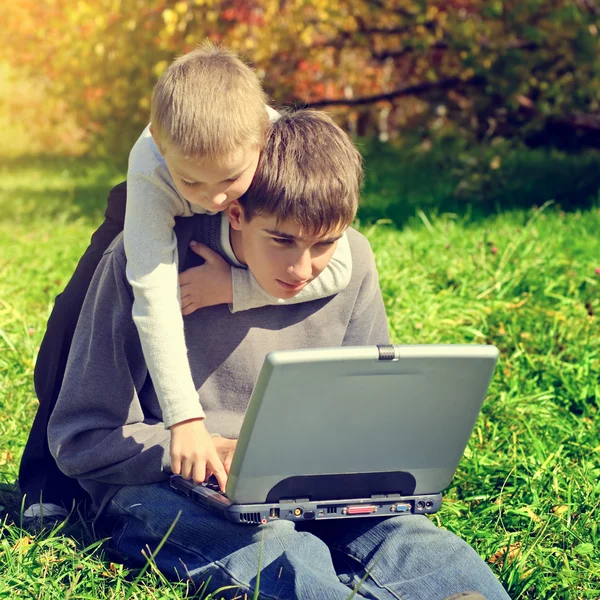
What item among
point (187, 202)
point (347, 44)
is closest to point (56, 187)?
point (347, 44)

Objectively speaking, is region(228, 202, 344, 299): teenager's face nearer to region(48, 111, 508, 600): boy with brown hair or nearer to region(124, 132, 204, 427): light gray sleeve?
region(48, 111, 508, 600): boy with brown hair

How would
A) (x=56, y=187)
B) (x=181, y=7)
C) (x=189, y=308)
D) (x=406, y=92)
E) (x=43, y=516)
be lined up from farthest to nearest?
(x=56, y=187) < (x=406, y=92) < (x=181, y=7) < (x=43, y=516) < (x=189, y=308)

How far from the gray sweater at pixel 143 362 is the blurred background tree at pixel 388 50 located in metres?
3.68

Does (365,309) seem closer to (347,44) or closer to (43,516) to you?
(43,516)

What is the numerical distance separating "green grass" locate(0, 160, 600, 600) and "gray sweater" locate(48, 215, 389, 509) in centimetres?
23

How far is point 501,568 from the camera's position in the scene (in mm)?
2227

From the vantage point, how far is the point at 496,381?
330cm

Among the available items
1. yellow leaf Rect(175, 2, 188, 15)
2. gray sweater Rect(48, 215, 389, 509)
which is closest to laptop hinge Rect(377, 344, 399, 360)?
gray sweater Rect(48, 215, 389, 509)

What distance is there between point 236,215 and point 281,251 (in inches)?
5.6

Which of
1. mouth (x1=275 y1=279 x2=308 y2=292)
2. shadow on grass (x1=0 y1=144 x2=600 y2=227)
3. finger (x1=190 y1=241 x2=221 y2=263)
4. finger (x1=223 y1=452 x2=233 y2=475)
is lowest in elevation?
shadow on grass (x1=0 y1=144 x2=600 y2=227)

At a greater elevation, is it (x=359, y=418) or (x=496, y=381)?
(x=359, y=418)

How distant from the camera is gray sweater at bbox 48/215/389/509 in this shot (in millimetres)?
2088

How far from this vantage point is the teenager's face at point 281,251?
1.92 m

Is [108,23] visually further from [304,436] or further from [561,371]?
[304,436]
